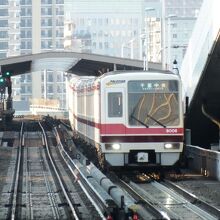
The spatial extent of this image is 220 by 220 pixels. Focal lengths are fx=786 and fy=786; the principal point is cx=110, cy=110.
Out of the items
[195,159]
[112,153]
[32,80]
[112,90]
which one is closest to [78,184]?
[112,153]

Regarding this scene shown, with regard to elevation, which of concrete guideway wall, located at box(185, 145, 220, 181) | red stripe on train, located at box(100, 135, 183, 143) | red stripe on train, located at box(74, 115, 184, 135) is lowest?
concrete guideway wall, located at box(185, 145, 220, 181)

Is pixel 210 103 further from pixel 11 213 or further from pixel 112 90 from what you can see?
pixel 11 213

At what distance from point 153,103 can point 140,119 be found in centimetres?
57

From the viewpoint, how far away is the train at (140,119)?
21.4 m

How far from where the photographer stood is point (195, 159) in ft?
83.7

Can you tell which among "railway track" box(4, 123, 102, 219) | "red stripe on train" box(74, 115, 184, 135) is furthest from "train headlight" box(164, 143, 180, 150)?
"railway track" box(4, 123, 102, 219)

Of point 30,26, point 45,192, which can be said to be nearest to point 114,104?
point 45,192

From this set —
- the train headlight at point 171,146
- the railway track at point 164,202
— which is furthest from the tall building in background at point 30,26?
the railway track at point 164,202

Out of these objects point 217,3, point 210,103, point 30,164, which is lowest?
point 30,164

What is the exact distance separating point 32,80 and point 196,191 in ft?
471

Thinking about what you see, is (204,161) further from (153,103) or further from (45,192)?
(45,192)

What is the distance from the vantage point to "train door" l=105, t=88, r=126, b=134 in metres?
21.5

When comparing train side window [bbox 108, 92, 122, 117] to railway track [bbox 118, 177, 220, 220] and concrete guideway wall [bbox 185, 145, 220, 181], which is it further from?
concrete guideway wall [bbox 185, 145, 220, 181]

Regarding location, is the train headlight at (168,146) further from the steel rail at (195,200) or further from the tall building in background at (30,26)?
the tall building in background at (30,26)
